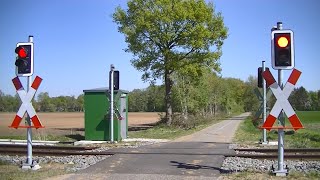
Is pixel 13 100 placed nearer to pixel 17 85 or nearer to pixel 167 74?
pixel 167 74

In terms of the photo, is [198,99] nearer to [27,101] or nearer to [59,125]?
[59,125]

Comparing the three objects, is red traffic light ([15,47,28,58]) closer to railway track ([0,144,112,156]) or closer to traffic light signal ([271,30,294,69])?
railway track ([0,144,112,156])

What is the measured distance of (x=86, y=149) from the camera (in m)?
15.2

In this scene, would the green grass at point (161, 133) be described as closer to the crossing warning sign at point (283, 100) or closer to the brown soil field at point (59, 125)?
the brown soil field at point (59, 125)

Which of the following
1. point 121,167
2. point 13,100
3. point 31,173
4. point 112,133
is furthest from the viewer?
point 13,100

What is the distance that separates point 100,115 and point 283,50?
12062 mm

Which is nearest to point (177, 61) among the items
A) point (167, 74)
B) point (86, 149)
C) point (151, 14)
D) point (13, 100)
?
point (167, 74)

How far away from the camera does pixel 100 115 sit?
63.3 ft

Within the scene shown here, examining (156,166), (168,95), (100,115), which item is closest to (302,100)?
(168,95)

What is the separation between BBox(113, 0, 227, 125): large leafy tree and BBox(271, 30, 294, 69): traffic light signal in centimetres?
2314

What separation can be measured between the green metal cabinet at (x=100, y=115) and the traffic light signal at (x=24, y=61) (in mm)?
8582

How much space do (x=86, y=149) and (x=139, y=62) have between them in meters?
19.8

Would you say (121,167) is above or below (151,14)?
below

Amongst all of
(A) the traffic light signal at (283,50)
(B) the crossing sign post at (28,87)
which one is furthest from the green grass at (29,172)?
(A) the traffic light signal at (283,50)
